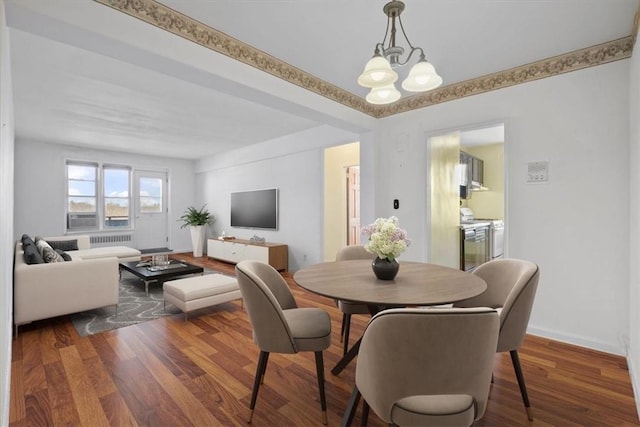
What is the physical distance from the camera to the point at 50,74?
303 cm

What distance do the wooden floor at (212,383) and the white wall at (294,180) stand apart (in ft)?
8.53

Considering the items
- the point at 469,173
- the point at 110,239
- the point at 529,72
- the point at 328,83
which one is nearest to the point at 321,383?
the point at 328,83

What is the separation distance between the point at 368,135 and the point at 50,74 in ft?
11.5

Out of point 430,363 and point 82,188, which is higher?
point 82,188

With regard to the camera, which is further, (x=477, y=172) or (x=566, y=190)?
(x=477, y=172)

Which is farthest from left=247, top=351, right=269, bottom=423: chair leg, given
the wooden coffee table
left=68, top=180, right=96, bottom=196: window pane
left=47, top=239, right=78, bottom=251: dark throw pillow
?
left=68, top=180, right=96, bottom=196: window pane

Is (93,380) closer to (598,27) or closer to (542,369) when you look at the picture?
(542,369)

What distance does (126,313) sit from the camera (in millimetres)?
3342

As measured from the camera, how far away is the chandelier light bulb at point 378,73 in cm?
173

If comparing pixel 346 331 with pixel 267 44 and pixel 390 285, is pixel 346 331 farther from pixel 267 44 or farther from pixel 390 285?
pixel 267 44

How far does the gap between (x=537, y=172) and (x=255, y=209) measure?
4911mm

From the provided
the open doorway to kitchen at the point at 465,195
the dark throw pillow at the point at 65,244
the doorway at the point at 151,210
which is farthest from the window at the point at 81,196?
the open doorway to kitchen at the point at 465,195

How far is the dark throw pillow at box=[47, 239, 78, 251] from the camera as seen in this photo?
17.6ft

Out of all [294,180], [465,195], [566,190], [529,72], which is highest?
[529,72]
